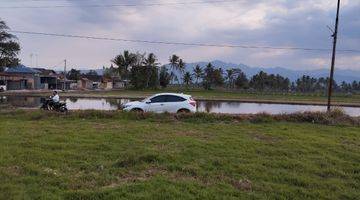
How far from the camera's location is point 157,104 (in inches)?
994

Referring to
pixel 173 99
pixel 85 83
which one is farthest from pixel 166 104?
pixel 85 83

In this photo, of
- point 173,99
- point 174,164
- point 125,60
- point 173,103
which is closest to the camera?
point 174,164

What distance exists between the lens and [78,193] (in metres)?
7.25

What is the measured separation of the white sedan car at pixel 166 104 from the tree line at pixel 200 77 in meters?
90.5

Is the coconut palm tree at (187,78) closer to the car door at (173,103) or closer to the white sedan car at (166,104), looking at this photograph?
the white sedan car at (166,104)

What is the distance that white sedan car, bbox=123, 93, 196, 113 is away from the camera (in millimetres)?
25062

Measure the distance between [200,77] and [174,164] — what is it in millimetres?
127121

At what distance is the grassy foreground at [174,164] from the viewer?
767 cm

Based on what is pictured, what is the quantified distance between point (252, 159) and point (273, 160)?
461 mm

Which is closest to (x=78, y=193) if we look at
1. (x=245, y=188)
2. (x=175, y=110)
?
(x=245, y=188)

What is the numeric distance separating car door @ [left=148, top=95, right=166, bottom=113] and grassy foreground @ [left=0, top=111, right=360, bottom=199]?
363 inches

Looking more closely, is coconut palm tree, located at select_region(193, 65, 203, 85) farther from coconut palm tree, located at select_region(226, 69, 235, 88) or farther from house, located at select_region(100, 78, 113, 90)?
house, located at select_region(100, 78, 113, 90)

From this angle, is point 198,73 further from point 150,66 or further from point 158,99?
point 158,99

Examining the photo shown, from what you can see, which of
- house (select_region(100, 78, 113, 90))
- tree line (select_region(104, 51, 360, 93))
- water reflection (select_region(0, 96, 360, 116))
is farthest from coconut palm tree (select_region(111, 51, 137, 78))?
water reflection (select_region(0, 96, 360, 116))
